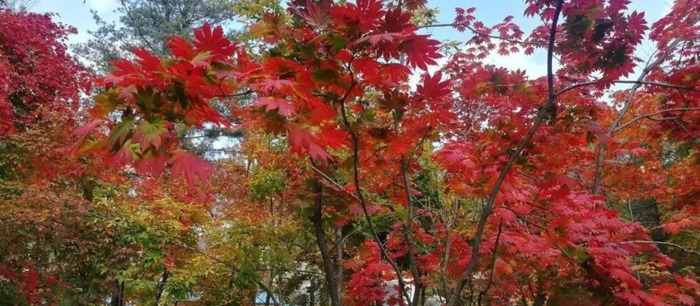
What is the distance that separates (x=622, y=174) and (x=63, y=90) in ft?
26.2

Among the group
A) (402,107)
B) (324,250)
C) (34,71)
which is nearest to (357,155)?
(402,107)

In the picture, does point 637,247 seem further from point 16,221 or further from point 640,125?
point 16,221

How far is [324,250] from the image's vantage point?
309 cm

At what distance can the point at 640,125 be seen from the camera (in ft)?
17.7

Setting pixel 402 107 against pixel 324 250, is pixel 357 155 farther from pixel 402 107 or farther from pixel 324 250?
pixel 324 250

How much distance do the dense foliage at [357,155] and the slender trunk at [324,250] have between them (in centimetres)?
1

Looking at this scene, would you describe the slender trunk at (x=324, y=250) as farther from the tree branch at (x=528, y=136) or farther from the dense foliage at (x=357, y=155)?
the tree branch at (x=528, y=136)

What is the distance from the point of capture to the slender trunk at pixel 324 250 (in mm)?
3057

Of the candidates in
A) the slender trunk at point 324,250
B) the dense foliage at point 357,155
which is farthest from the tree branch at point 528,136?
the slender trunk at point 324,250

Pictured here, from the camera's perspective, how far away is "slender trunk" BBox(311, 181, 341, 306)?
3.06m

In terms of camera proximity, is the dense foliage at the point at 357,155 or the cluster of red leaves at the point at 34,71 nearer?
the dense foliage at the point at 357,155

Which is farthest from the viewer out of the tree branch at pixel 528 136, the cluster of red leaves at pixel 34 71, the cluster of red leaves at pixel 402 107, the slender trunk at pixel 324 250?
the cluster of red leaves at pixel 34 71

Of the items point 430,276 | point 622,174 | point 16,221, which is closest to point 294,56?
point 430,276

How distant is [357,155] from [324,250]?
2.62ft
